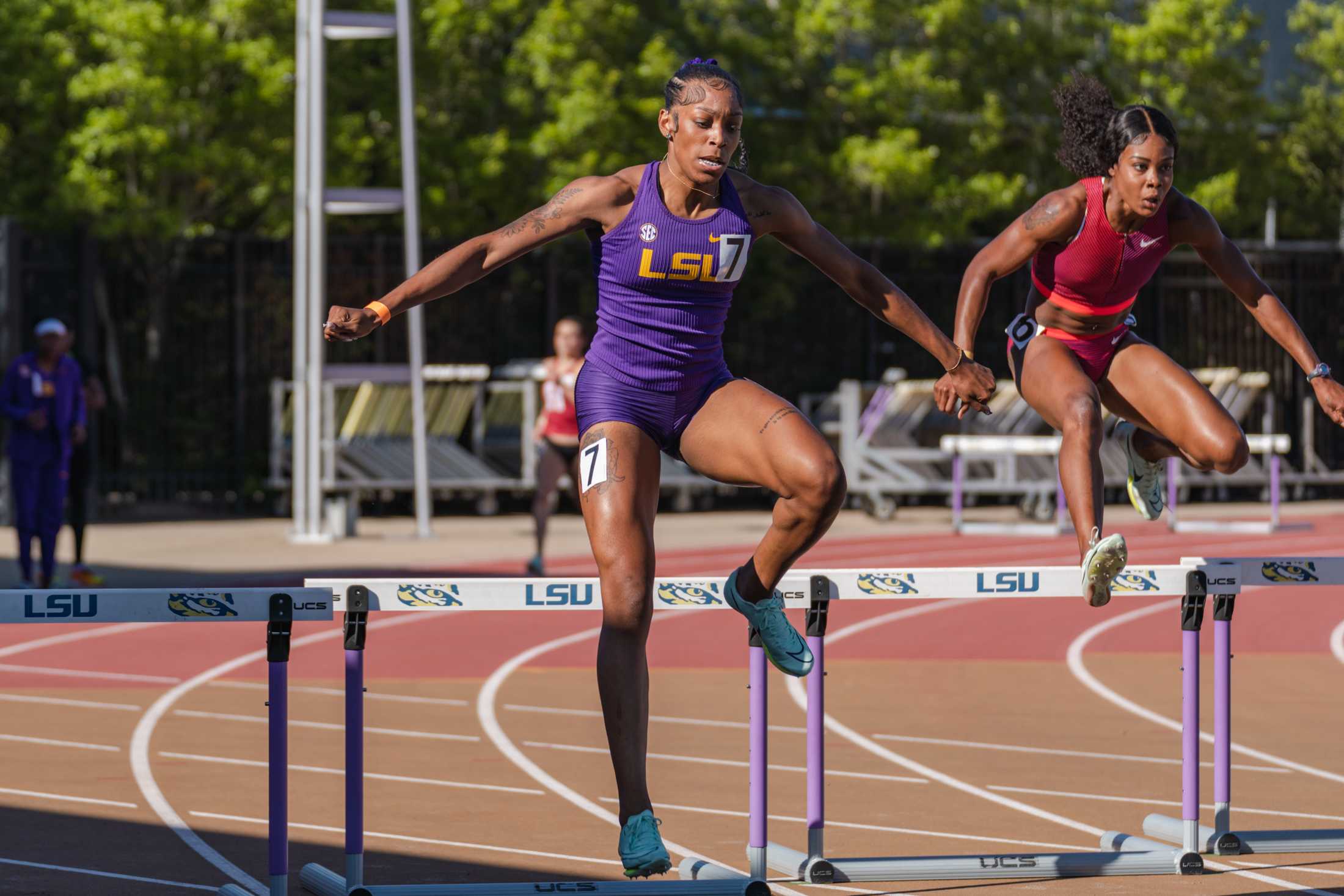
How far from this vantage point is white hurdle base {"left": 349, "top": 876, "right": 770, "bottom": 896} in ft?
19.0

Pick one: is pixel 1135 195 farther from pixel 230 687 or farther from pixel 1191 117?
pixel 1191 117

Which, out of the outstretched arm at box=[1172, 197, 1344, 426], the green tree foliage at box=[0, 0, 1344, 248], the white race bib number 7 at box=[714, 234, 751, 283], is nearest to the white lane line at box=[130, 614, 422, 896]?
the white race bib number 7 at box=[714, 234, 751, 283]

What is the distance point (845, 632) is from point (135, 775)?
616 centimetres

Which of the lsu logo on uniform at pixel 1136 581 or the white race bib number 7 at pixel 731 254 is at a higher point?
the white race bib number 7 at pixel 731 254

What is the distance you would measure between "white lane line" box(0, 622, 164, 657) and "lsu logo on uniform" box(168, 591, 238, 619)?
6333 millimetres

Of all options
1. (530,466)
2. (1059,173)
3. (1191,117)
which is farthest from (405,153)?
(1191,117)

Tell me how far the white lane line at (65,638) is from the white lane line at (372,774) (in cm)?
316

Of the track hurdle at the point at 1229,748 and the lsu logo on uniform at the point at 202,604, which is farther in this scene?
the track hurdle at the point at 1229,748

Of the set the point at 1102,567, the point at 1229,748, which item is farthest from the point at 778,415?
the point at 1229,748

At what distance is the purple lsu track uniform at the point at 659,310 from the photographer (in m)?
5.55

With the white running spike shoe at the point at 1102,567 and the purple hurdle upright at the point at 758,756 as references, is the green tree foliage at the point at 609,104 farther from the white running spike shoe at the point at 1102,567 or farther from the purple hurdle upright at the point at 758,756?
the white running spike shoe at the point at 1102,567

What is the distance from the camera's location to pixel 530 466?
2192 cm

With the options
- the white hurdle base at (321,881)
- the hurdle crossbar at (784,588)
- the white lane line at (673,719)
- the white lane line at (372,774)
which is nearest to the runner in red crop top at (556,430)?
the white lane line at (673,719)

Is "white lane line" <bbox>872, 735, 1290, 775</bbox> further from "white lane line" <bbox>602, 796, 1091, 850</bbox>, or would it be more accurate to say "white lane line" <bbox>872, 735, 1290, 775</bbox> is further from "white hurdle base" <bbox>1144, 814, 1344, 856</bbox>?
"white hurdle base" <bbox>1144, 814, 1344, 856</bbox>
